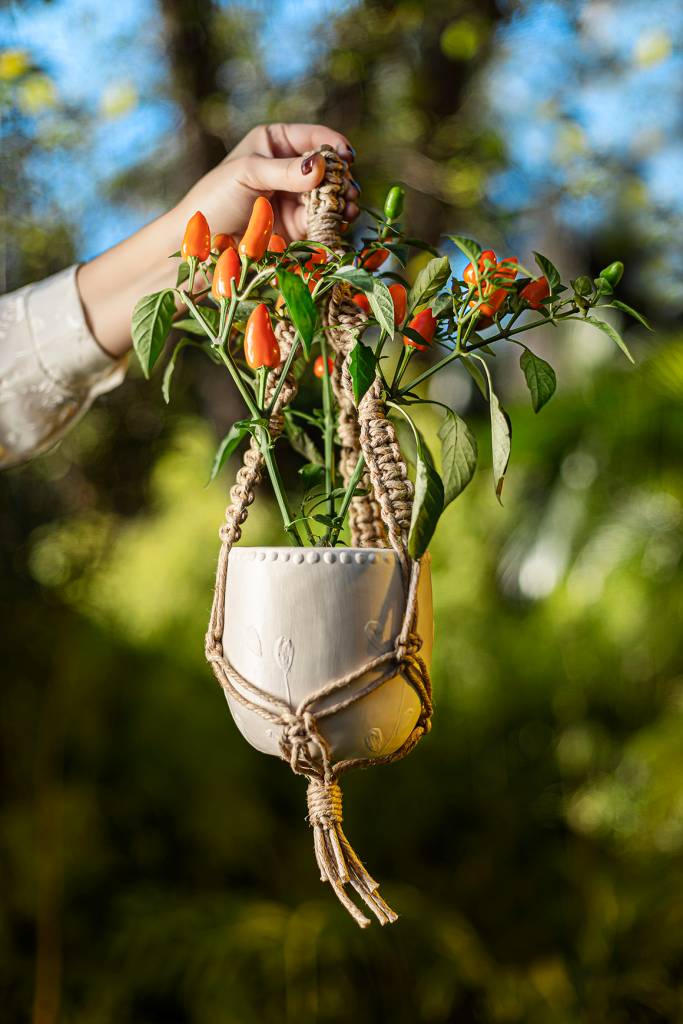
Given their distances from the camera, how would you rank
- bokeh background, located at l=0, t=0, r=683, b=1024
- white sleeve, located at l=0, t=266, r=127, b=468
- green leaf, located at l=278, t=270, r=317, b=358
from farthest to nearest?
bokeh background, located at l=0, t=0, r=683, b=1024
white sleeve, located at l=0, t=266, r=127, b=468
green leaf, located at l=278, t=270, r=317, b=358

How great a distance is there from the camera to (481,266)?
558 mm

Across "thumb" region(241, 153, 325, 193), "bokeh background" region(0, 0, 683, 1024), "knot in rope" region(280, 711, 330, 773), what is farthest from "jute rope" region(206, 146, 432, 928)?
"bokeh background" region(0, 0, 683, 1024)

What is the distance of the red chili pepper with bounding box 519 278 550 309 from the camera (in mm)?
593

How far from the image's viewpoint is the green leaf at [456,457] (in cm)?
54

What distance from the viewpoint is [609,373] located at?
1924 millimetres

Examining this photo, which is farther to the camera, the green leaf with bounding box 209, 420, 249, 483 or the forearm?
the forearm

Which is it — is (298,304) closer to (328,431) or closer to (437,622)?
(328,431)

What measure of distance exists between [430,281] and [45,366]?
46cm

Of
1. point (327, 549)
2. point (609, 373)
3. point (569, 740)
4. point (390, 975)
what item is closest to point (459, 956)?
point (390, 975)

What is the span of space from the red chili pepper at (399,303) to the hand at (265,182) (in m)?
0.06

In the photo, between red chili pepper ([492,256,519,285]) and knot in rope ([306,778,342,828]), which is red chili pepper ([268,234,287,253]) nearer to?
red chili pepper ([492,256,519,285])

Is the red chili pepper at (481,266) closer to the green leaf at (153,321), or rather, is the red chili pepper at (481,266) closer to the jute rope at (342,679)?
the jute rope at (342,679)

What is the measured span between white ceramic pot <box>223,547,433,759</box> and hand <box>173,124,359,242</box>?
250 millimetres

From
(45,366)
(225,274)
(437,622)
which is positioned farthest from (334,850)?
(437,622)
